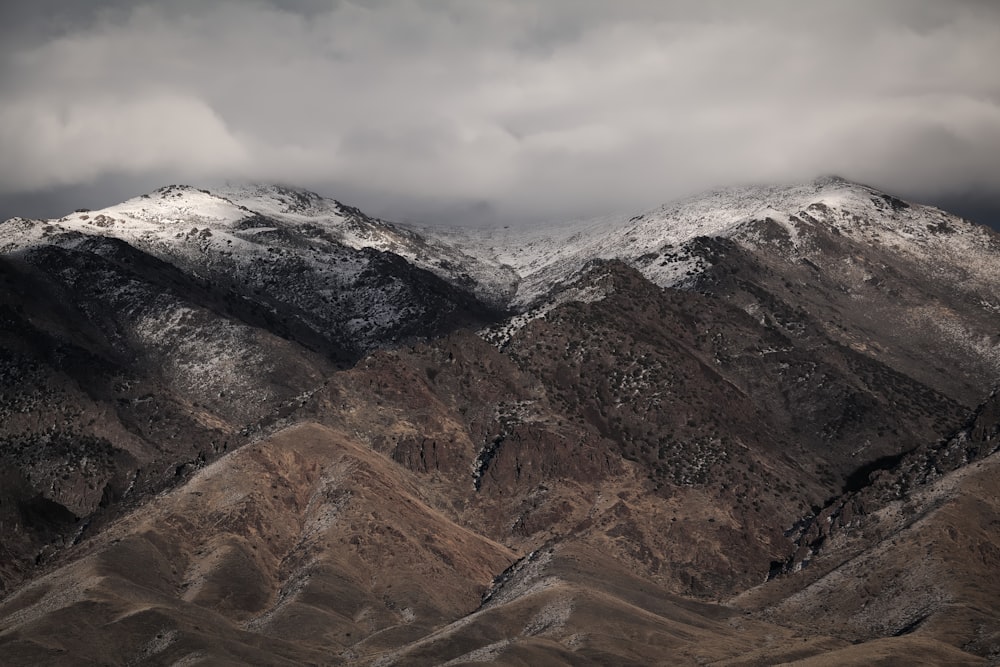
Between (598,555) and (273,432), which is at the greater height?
(273,432)

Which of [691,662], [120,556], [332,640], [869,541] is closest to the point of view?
[691,662]

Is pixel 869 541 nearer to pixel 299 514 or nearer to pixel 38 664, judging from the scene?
pixel 299 514

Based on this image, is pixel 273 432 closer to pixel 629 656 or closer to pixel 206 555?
pixel 206 555

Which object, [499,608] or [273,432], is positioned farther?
[273,432]

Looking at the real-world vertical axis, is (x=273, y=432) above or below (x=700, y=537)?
above

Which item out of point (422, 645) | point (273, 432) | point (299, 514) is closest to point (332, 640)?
point (422, 645)

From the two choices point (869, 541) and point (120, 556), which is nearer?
point (120, 556)

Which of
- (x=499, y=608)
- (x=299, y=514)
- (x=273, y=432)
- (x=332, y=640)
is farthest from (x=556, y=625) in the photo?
(x=273, y=432)

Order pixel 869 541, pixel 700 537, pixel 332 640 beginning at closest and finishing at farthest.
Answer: pixel 332 640 < pixel 869 541 < pixel 700 537
